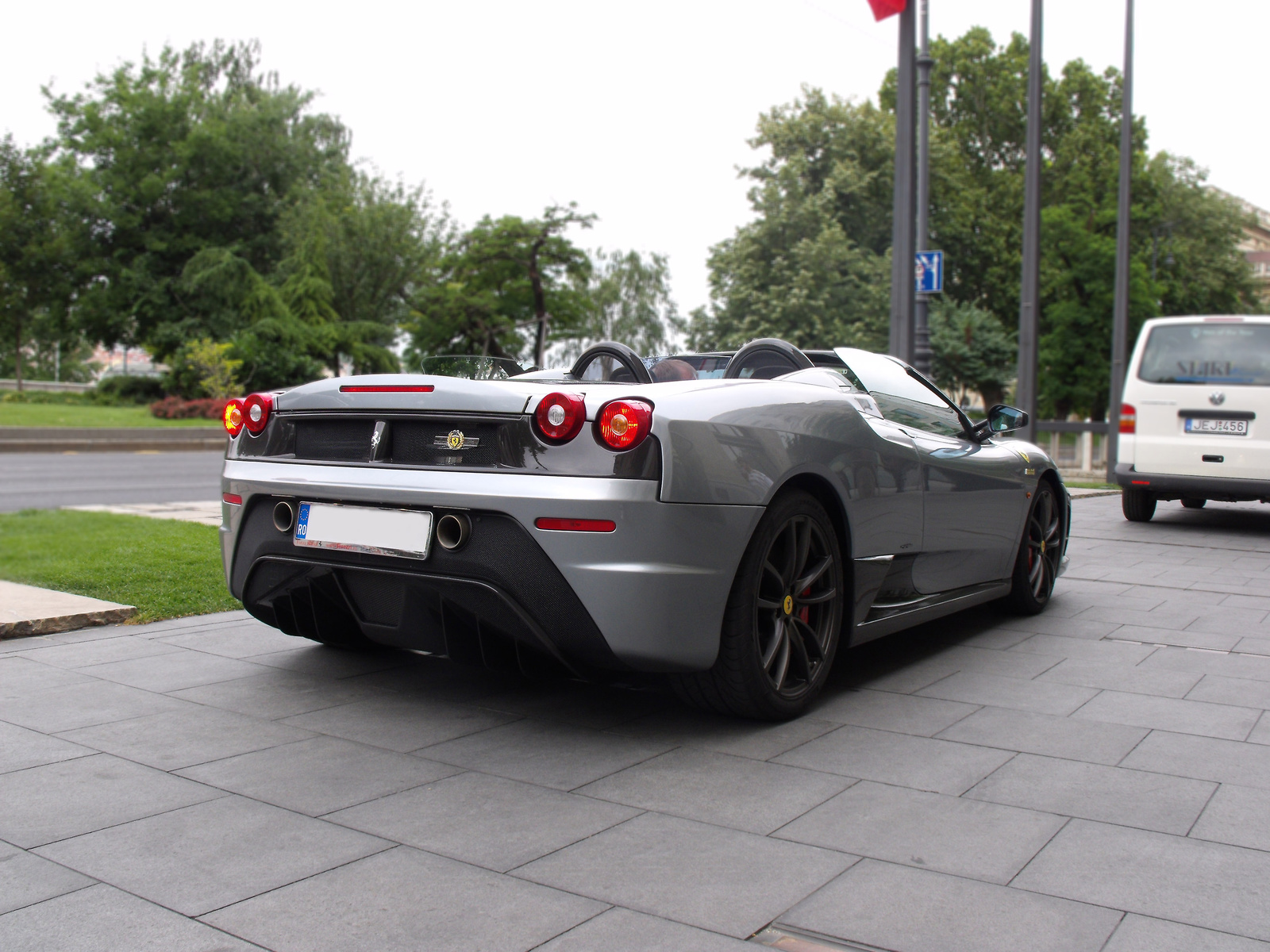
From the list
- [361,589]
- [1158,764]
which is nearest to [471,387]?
[361,589]

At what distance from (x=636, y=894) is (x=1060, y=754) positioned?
169 cm

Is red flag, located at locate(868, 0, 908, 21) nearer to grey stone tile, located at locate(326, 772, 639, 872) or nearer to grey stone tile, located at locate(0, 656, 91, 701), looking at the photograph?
grey stone tile, located at locate(0, 656, 91, 701)

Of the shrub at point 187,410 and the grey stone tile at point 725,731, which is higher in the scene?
the shrub at point 187,410

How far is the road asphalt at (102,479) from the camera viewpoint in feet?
39.7

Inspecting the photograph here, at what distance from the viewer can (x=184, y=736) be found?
3.49 metres

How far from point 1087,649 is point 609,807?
3.04 m

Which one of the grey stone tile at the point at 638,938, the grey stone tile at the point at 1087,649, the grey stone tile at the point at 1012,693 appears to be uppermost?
the grey stone tile at the point at 638,938

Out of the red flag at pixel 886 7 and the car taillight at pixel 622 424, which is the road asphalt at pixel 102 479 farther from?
the car taillight at pixel 622 424

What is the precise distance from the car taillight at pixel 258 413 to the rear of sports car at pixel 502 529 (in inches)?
10.1

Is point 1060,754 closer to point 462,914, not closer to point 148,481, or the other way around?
point 462,914

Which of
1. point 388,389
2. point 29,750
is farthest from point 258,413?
point 29,750

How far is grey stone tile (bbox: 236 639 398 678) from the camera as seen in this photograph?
14.5 feet

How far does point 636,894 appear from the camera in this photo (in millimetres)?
2385

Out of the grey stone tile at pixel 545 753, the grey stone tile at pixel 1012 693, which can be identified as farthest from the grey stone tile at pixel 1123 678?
the grey stone tile at pixel 545 753
